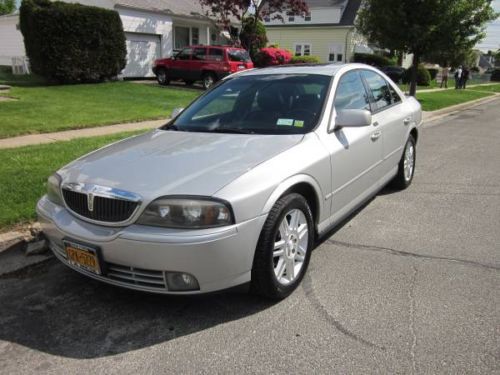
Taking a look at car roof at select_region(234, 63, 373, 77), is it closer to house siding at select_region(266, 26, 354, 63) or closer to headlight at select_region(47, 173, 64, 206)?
headlight at select_region(47, 173, 64, 206)

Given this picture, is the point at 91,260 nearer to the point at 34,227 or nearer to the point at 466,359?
the point at 34,227

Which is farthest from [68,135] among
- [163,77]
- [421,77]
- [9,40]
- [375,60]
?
[375,60]

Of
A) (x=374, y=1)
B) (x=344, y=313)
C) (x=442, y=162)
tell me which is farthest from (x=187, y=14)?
(x=344, y=313)

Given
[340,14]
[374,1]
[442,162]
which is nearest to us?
[442,162]

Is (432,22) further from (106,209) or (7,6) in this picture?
(7,6)

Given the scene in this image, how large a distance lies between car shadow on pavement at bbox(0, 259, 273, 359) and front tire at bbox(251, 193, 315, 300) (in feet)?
0.63

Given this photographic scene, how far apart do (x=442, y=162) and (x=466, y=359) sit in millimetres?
5996

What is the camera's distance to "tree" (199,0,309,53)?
23.5 m

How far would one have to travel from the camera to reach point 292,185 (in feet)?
11.0

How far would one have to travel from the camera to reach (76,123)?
961 centimetres

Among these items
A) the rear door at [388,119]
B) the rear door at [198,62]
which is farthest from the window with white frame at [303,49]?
the rear door at [388,119]

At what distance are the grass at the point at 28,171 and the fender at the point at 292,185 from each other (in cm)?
265

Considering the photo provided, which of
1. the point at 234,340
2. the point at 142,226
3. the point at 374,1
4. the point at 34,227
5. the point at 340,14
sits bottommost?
the point at 234,340

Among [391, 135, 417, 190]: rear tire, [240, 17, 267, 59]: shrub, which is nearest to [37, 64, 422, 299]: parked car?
[391, 135, 417, 190]: rear tire
